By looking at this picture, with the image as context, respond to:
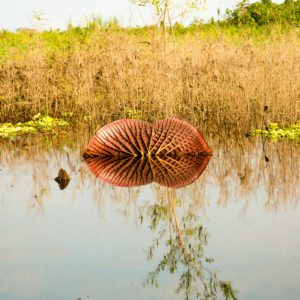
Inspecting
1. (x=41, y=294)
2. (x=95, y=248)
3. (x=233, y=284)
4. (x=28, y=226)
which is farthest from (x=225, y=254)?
(x=28, y=226)

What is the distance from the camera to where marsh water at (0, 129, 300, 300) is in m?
3.97

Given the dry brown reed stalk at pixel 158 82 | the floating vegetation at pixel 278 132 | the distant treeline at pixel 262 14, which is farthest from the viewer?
the distant treeline at pixel 262 14

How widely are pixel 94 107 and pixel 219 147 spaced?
3.20 m

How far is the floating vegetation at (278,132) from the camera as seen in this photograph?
9.52m

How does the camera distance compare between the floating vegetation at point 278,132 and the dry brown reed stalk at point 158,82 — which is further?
the dry brown reed stalk at point 158,82

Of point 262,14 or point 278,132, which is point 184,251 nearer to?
point 278,132

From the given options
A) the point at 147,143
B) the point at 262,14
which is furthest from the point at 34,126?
the point at 262,14

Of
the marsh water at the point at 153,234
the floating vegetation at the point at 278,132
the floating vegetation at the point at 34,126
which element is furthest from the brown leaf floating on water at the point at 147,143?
the floating vegetation at the point at 34,126

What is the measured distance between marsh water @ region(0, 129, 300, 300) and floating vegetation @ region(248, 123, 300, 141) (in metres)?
1.51

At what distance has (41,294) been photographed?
3854 millimetres

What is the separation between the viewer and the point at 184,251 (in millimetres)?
4684

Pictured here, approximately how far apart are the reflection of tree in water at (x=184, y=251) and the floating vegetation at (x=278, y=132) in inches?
143

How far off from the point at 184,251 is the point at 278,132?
5222 mm

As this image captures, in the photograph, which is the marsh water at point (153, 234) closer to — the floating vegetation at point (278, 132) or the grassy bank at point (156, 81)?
the floating vegetation at point (278, 132)
